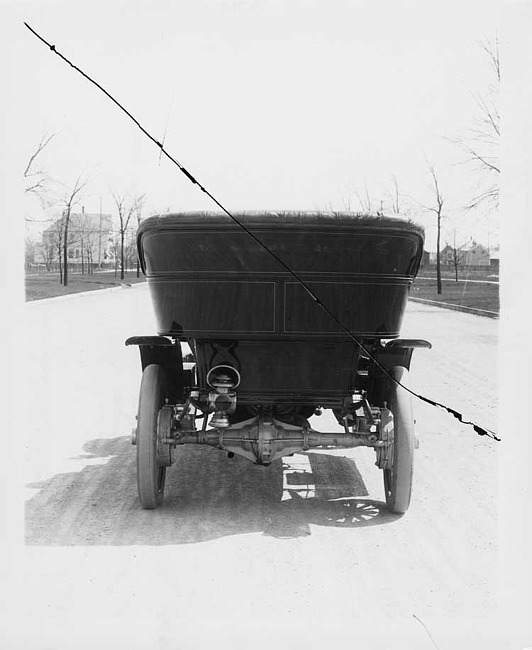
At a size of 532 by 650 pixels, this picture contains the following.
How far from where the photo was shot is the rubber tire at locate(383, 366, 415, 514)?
15.7 feet

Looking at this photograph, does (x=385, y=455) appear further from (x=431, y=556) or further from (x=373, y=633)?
(x=373, y=633)

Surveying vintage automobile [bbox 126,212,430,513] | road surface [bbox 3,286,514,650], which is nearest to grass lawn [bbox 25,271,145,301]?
road surface [bbox 3,286,514,650]

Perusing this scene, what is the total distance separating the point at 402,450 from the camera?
478 cm

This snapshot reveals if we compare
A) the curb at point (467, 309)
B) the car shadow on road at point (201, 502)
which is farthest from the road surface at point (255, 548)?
the curb at point (467, 309)

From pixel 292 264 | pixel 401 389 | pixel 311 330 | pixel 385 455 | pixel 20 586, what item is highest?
pixel 292 264

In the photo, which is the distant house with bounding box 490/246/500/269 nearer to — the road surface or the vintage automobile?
the vintage automobile

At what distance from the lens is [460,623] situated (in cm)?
336

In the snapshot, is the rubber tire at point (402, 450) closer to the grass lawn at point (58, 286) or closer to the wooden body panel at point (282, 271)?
the wooden body panel at point (282, 271)

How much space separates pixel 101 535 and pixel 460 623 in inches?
79.2

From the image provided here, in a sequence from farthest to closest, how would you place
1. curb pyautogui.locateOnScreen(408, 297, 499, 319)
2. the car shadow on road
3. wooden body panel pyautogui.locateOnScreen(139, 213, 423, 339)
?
curb pyautogui.locateOnScreen(408, 297, 499, 319)
the car shadow on road
wooden body panel pyautogui.locateOnScreen(139, 213, 423, 339)

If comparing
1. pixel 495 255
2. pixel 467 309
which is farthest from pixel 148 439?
pixel 467 309

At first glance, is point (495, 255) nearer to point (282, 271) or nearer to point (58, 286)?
point (282, 271)

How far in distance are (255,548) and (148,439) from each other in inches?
37.1

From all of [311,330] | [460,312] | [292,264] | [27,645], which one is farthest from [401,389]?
[460,312]
